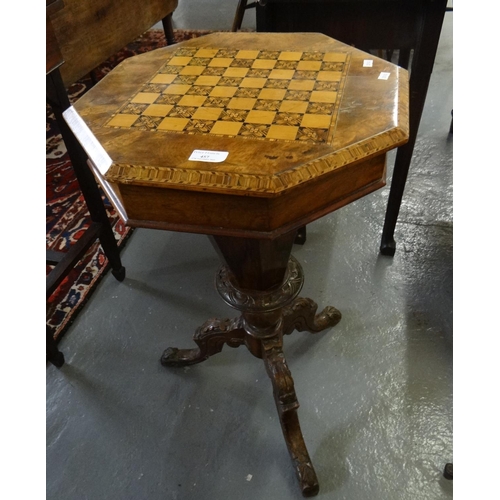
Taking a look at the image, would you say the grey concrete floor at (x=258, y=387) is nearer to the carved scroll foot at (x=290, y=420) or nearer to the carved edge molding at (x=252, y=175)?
the carved scroll foot at (x=290, y=420)

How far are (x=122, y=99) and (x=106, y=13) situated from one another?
166 cm

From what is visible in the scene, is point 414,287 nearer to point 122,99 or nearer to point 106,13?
point 122,99

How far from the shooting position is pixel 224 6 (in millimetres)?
4527

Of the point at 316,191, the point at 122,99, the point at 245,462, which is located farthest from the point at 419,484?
the point at 122,99

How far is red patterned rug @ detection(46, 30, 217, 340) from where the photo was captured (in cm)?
178

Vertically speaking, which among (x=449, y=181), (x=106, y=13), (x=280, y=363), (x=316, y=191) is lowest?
(x=449, y=181)

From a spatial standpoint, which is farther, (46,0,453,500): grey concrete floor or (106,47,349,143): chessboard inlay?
(46,0,453,500): grey concrete floor

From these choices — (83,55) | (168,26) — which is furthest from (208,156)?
(168,26)

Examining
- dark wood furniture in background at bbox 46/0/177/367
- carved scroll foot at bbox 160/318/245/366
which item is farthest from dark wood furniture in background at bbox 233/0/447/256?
carved scroll foot at bbox 160/318/245/366

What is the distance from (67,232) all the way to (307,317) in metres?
1.27

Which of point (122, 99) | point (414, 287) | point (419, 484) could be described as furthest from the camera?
point (414, 287)

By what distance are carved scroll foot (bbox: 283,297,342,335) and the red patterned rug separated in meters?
0.86

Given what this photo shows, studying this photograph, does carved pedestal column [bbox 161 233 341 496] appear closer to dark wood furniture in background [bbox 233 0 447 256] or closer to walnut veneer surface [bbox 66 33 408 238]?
walnut veneer surface [bbox 66 33 408 238]

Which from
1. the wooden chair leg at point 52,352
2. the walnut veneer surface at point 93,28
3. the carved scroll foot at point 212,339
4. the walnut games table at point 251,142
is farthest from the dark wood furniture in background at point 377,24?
the wooden chair leg at point 52,352
